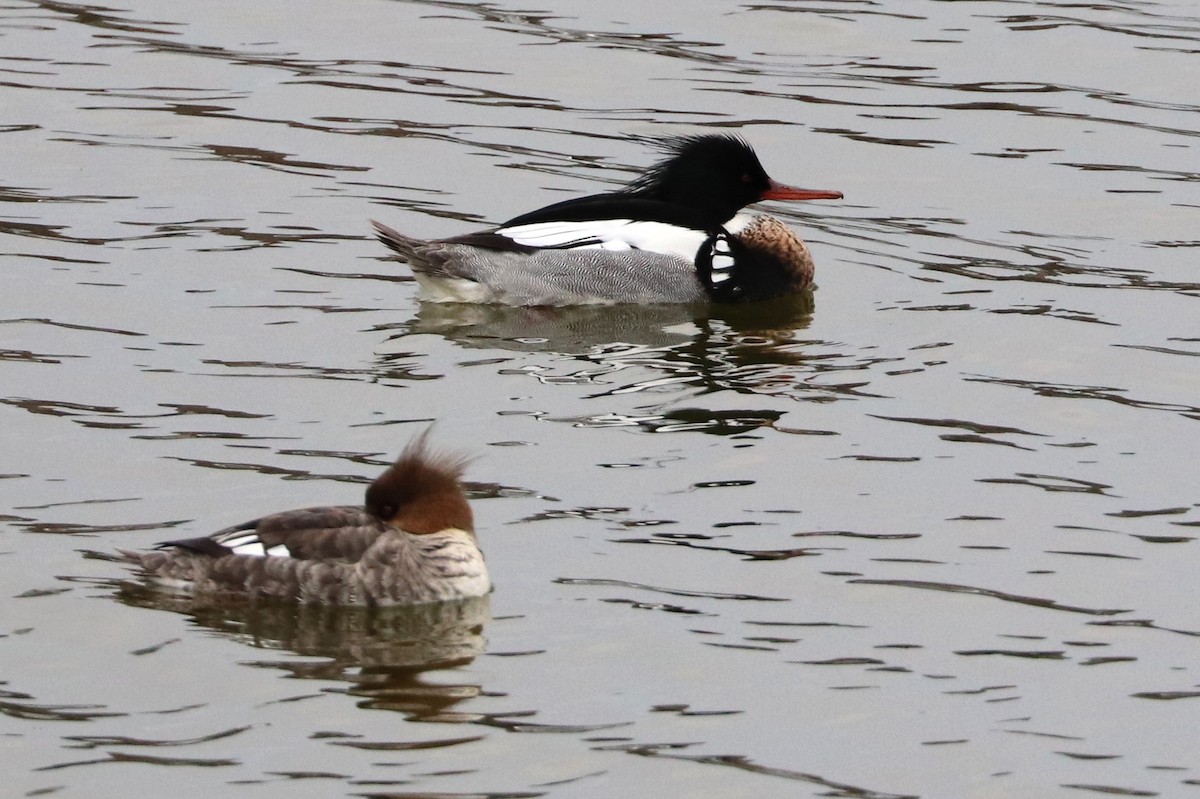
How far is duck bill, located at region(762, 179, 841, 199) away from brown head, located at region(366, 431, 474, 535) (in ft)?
19.8

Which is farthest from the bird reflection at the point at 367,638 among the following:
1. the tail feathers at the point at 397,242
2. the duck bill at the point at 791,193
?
the duck bill at the point at 791,193

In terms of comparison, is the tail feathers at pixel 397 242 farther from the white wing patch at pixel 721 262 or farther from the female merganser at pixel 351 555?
the female merganser at pixel 351 555

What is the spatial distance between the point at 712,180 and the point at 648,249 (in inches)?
32.0

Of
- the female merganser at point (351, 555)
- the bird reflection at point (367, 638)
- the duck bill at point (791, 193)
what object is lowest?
the bird reflection at point (367, 638)

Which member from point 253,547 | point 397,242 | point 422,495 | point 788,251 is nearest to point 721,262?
point 788,251

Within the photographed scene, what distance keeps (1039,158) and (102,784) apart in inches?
449

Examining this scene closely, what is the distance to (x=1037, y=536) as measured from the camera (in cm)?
929

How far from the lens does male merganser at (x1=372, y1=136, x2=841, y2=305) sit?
13445 millimetres

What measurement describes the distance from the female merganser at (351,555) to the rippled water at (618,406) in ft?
0.41

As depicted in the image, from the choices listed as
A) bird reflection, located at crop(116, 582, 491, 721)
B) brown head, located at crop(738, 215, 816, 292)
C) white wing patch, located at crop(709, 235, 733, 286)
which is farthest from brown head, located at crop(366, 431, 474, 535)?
brown head, located at crop(738, 215, 816, 292)

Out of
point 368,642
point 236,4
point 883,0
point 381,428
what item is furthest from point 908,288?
point 236,4

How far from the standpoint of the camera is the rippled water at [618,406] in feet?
24.3

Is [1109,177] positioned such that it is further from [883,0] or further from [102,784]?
[102,784]

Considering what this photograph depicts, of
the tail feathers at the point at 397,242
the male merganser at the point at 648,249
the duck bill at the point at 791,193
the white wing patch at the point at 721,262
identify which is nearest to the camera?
the tail feathers at the point at 397,242
